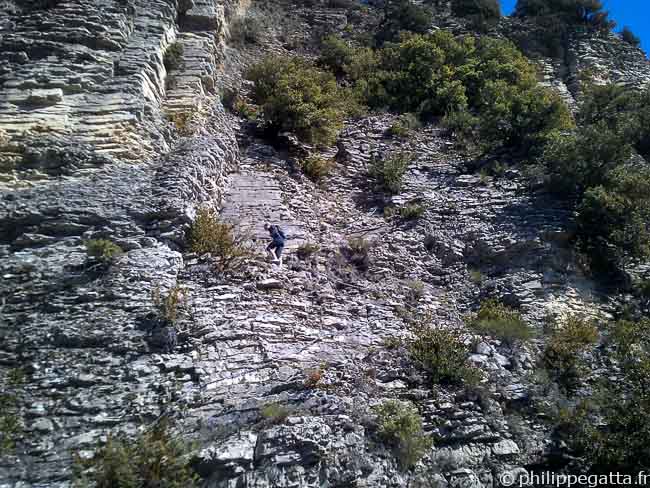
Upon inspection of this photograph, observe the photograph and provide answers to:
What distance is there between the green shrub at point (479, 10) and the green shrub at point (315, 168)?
1117cm

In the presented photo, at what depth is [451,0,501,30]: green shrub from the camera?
1847 cm

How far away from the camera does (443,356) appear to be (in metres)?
6.54

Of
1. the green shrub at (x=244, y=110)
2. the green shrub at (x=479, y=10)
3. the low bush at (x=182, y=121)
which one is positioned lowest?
the low bush at (x=182, y=121)

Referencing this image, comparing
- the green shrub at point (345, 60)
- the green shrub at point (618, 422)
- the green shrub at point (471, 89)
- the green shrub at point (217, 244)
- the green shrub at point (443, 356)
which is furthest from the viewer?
the green shrub at point (345, 60)

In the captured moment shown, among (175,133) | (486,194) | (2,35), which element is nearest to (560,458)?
(486,194)

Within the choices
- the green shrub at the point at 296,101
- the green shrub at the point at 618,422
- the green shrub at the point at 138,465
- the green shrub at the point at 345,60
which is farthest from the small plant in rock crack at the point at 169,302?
the green shrub at the point at 345,60

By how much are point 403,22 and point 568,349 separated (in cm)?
1406

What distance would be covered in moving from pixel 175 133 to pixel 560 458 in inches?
314

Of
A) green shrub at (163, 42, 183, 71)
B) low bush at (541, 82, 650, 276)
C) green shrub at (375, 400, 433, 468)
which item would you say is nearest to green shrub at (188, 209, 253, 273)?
green shrub at (375, 400, 433, 468)

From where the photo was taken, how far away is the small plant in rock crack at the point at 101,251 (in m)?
6.63

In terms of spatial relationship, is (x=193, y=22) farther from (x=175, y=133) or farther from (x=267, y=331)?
(x=267, y=331)

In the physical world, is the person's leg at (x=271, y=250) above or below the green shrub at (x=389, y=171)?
below

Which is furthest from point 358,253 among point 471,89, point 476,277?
point 471,89

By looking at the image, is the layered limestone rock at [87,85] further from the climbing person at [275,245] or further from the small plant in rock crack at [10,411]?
the small plant in rock crack at [10,411]
